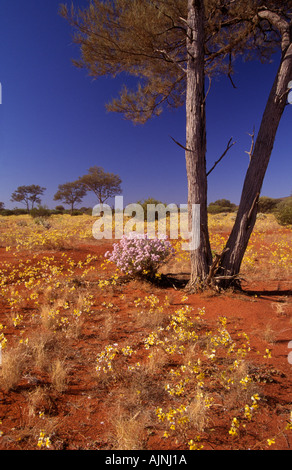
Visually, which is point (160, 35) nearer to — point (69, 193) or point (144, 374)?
point (144, 374)

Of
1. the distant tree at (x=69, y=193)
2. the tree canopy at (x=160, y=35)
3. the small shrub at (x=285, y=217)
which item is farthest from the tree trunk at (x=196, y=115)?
the distant tree at (x=69, y=193)

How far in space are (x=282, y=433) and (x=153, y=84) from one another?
6289 millimetres

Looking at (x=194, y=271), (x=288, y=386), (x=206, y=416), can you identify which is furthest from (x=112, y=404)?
(x=194, y=271)

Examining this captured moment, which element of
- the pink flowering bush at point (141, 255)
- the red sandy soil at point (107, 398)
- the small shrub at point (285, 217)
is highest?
the small shrub at point (285, 217)

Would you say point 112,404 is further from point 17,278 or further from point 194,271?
point 17,278

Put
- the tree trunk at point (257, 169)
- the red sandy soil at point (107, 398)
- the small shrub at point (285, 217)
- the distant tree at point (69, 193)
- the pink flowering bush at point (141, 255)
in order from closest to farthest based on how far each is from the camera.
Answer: the red sandy soil at point (107, 398), the tree trunk at point (257, 169), the pink flowering bush at point (141, 255), the small shrub at point (285, 217), the distant tree at point (69, 193)

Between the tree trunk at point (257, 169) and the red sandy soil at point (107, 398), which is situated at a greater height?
the tree trunk at point (257, 169)

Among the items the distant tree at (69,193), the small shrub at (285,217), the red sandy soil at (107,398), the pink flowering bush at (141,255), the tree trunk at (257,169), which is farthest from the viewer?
the distant tree at (69,193)

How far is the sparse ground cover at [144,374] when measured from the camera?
1.54 m

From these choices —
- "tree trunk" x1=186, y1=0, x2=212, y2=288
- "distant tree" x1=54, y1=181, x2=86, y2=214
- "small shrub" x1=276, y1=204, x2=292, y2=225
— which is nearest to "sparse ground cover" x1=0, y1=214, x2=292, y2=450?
"tree trunk" x1=186, y1=0, x2=212, y2=288

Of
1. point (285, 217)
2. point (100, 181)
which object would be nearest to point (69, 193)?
point (100, 181)

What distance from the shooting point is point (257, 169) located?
3.91 metres

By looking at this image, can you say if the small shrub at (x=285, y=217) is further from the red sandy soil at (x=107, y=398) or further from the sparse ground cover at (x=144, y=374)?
the red sandy soil at (x=107, y=398)

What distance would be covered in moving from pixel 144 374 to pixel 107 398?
1.36 feet
